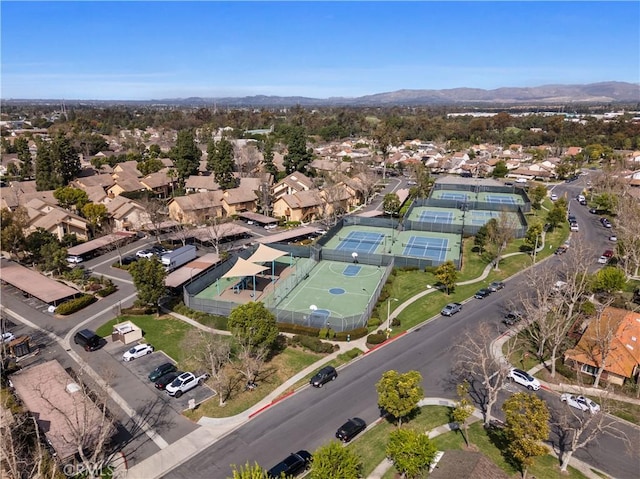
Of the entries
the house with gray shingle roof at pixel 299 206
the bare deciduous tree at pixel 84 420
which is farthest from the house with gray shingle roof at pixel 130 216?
the bare deciduous tree at pixel 84 420

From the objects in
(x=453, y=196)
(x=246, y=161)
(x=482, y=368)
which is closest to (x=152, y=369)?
(x=482, y=368)

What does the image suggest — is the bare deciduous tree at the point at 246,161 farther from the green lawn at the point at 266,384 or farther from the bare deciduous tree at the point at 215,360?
the green lawn at the point at 266,384

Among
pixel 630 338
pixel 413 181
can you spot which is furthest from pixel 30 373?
pixel 413 181

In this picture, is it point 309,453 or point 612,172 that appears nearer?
point 309,453

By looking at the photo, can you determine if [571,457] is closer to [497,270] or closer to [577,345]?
[577,345]

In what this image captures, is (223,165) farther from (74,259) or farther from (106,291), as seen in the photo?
(106,291)

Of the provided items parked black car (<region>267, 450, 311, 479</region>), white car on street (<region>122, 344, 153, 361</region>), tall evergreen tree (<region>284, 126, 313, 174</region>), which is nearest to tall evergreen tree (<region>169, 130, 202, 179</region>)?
tall evergreen tree (<region>284, 126, 313, 174</region>)

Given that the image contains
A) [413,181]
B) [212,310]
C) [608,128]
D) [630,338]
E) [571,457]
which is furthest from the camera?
[608,128]

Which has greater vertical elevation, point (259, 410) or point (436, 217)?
point (436, 217)
